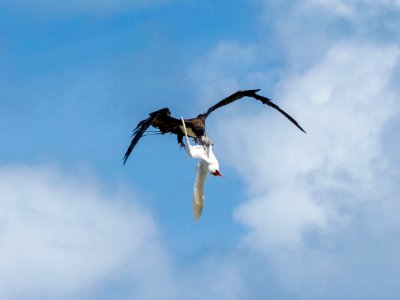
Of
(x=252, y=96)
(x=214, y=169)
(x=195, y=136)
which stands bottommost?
(x=214, y=169)

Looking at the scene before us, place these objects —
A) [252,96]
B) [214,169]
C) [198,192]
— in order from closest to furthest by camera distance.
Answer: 1. [214,169]
2. [198,192]
3. [252,96]

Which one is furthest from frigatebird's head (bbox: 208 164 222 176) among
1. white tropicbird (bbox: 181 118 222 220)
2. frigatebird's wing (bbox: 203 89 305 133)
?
frigatebird's wing (bbox: 203 89 305 133)

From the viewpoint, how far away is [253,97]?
1907 inches

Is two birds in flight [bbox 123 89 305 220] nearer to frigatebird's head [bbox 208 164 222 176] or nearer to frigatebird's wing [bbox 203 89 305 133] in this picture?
frigatebird's head [bbox 208 164 222 176]

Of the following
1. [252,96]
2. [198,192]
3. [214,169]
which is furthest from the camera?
[252,96]

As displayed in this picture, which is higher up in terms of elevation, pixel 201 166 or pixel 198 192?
pixel 201 166

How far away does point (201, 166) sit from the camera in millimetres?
42312

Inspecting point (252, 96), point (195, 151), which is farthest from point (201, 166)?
point (252, 96)

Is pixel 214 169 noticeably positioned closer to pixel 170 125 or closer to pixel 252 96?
pixel 170 125

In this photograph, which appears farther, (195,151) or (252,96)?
(252,96)

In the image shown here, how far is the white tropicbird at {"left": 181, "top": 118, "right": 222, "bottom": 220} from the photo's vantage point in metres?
41.6

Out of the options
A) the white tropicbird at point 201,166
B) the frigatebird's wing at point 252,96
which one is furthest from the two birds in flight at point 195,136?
the frigatebird's wing at point 252,96

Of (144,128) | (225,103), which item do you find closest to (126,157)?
(144,128)

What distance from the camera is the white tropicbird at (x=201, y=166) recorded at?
41594 mm
